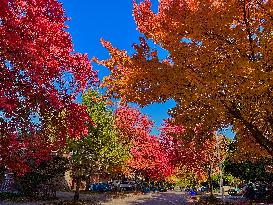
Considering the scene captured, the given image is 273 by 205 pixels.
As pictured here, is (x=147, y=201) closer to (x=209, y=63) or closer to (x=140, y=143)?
(x=140, y=143)

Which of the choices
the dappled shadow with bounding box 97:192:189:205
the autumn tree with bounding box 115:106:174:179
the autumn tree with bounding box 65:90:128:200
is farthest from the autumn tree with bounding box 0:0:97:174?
the autumn tree with bounding box 115:106:174:179

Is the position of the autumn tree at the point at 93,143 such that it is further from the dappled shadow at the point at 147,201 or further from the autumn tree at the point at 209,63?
the autumn tree at the point at 209,63

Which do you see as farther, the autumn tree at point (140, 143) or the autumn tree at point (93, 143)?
the autumn tree at point (140, 143)

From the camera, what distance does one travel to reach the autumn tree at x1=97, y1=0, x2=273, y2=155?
9055 millimetres

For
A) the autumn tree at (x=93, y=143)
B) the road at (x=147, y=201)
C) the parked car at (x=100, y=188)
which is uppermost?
the autumn tree at (x=93, y=143)

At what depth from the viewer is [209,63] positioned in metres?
9.61

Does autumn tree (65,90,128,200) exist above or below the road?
above

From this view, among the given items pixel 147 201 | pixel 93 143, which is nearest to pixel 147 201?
pixel 147 201

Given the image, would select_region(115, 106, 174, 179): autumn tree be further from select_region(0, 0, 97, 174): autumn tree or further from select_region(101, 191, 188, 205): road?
select_region(0, 0, 97, 174): autumn tree

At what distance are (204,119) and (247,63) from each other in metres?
2.49

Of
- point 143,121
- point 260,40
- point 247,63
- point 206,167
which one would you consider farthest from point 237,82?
point 143,121

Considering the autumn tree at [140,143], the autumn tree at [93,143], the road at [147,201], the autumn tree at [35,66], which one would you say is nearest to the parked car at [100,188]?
the autumn tree at [140,143]

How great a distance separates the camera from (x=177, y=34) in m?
9.83

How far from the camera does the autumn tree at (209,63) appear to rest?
905 cm
